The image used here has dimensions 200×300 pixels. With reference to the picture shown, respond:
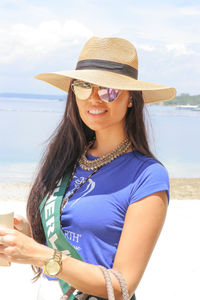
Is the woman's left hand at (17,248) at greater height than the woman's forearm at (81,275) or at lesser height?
greater

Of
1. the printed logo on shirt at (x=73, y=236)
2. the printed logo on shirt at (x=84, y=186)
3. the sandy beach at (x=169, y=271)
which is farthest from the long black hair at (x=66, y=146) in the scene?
the sandy beach at (x=169, y=271)

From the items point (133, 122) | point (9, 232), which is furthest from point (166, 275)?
Result: point (9, 232)

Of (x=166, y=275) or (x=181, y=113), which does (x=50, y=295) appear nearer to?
(x=166, y=275)

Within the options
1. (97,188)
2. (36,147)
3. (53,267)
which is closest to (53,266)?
(53,267)

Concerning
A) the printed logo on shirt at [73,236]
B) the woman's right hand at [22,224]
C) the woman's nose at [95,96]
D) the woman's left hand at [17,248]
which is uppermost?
the woman's nose at [95,96]

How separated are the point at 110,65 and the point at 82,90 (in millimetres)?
137

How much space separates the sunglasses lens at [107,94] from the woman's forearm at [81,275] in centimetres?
58

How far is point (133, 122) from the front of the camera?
1905mm

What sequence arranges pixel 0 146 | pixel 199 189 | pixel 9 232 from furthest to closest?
1. pixel 0 146
2. pixel 199 189
3. pixel 9 232

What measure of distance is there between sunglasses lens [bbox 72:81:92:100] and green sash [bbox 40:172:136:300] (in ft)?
1.09

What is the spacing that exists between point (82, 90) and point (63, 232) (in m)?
0.51

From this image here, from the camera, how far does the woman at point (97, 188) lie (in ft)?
4.91

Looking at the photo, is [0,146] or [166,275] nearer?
[166,275]

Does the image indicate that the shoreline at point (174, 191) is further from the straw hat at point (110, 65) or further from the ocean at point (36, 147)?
the straw hat at point (110, 65)
